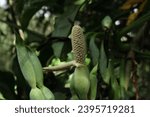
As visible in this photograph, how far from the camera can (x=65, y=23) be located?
44.3 inches

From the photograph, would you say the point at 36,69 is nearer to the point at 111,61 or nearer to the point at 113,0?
the point at 111,61

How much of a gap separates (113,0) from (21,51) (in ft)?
1.80

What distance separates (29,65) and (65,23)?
0.25 m

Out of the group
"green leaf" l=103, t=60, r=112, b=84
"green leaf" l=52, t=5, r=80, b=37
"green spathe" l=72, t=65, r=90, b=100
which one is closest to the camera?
"green spathe" l=72, t=65, r=90, b=100

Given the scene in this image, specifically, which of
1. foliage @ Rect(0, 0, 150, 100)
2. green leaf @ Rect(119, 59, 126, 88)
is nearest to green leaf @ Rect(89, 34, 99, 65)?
foliage @ Rect(0, 0, 150, 100)

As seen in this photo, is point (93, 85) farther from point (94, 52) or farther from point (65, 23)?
point (65, 23)

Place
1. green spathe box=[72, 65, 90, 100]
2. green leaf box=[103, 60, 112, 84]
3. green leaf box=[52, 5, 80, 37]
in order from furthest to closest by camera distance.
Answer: green leaf box=[52, 5, 80, 37]
green leaf box=[103, 60, 112, 84]
green spathe box=[72, 65, 90, 100]

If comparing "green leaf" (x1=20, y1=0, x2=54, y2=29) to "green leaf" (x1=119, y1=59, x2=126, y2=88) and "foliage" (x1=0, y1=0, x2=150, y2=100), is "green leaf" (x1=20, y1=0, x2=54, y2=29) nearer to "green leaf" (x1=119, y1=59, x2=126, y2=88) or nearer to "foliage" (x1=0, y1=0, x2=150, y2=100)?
"foliage" (x1=0, y1=0, x2=150, y2=100)

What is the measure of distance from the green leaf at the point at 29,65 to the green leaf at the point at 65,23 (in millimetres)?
193

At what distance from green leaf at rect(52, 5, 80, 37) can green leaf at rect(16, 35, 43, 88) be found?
193 mm

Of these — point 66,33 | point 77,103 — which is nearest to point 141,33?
point 66,33

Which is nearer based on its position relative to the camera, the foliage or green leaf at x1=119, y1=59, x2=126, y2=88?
the foliage

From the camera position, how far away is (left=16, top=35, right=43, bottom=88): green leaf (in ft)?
2.96

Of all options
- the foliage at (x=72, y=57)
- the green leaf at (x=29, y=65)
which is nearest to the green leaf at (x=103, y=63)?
the foliage at (x=72, y=57)
